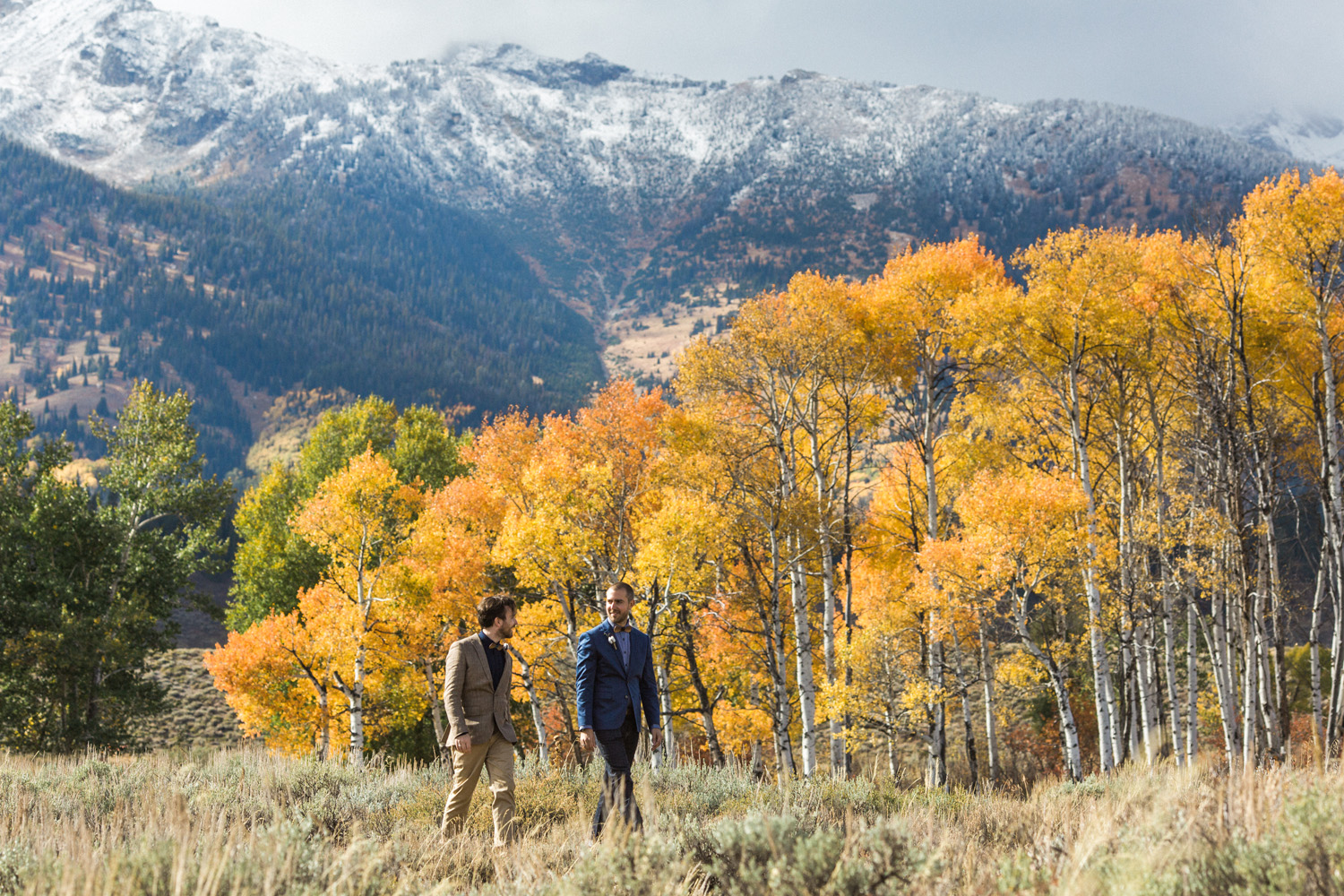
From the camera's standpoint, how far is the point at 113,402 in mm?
179125

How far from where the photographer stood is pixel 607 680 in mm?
5691

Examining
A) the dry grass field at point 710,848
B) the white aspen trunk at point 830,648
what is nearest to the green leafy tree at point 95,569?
the dry grass field at point 710,848

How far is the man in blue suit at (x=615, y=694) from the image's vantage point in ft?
18.2

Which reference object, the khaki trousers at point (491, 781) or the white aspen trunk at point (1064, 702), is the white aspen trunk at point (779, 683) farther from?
the khaki trousers at point (491, 781)

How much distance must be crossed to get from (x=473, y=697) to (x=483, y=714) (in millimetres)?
154

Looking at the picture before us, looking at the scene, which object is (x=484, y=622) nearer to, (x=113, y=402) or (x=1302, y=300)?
(x=1302, y=300)

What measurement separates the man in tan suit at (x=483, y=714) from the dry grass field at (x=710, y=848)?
12.4 inches

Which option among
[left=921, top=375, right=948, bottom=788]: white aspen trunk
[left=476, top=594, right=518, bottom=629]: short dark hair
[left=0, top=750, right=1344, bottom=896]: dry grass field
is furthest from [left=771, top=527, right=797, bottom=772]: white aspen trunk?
[left=476, top=594, right=518, bottom=629]: short dark hair

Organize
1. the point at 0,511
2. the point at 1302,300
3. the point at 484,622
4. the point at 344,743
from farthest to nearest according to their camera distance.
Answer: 1. the point at 344,743
2. the point at 0,511
3. the point at 1302,300
4. the point at 484,622

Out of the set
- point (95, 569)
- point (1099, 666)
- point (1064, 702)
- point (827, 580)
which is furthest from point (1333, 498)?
point (95, 569)

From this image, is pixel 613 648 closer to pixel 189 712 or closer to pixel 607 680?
pixel 607 680

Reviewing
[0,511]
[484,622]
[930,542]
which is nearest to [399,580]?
[0,511]

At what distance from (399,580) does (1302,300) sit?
73.3 feet

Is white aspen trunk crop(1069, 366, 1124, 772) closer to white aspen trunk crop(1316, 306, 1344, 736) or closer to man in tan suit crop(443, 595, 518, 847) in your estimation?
white aspen trunk crop(1316, 306, 1344, 736)
